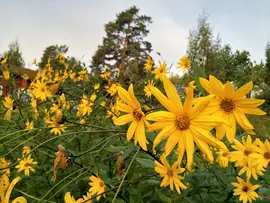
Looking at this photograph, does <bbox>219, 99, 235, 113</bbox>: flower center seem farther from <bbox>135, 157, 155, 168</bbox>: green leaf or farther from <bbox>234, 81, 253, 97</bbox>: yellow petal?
<bbox>135, 157, 155, 168</bbox>: green leaf

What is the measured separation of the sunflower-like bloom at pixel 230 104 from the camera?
519 mm

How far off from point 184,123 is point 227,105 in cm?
7

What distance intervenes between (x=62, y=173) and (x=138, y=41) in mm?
19561

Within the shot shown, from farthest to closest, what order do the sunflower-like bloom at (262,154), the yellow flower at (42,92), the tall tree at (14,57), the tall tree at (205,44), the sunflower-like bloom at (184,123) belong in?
the tall tree at (205,44) → the tall tree at (14,57) → the yellow flower at (42,92) → the sunflower-like bloom at (262,154) → the sunflower-like bloom at (184,123)

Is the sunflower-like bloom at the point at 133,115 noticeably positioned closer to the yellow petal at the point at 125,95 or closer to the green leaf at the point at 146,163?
the yellow petal at the point at 125,95

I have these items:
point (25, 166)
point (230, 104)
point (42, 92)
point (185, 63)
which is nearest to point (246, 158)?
point (230, 104)

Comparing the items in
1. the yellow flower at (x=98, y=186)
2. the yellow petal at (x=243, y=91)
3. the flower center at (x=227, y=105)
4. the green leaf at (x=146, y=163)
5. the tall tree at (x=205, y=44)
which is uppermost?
the tall tree at (x=205, y=44)

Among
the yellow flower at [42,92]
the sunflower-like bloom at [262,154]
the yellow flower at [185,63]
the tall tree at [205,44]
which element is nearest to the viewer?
the sunflower-like bloom at [262,154]

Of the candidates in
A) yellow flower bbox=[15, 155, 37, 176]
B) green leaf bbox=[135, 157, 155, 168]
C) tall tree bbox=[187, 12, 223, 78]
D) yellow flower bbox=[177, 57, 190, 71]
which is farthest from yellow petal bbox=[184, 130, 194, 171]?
tall tree bbox=[187, 12, 223, 78]

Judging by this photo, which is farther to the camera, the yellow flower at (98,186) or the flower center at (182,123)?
the yellow flower at (98,186)

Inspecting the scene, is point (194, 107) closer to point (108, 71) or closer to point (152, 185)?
point (152, 185)

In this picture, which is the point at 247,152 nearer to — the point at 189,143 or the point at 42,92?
the point at 189,143

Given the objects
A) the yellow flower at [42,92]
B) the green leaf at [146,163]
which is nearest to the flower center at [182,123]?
the green leaf at [146,163]

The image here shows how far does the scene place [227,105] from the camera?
531mm
